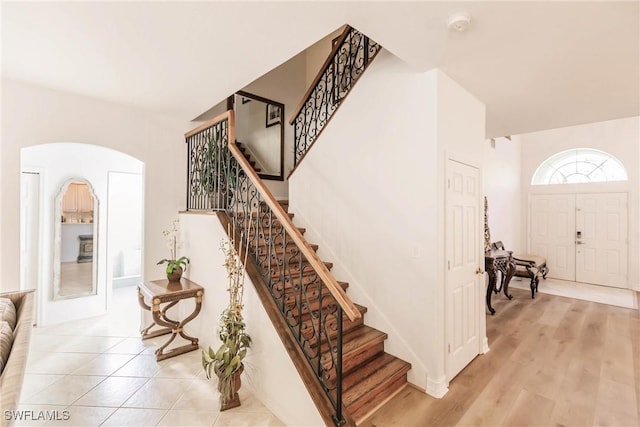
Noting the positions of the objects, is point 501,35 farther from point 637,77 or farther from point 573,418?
point 573,418

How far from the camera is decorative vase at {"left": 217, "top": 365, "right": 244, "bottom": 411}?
2.31 metres

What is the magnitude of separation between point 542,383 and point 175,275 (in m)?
3.95

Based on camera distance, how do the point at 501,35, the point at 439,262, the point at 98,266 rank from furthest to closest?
the point at 98,266 → the point at 439,262 → the point at 501,35

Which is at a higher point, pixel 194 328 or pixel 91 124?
pixel 91 124

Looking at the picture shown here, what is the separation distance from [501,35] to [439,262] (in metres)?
1.76

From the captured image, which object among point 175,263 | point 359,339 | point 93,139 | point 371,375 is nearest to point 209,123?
point 93,139

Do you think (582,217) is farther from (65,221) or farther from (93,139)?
(65,221)

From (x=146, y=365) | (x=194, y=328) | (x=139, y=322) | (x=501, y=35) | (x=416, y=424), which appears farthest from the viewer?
(x=139, y=322)

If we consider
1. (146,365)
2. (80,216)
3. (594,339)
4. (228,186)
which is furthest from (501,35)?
(80,216)

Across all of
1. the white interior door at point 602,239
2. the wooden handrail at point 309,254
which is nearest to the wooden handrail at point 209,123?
the wooden handrail at point 309,254

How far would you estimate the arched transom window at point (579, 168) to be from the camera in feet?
21.0

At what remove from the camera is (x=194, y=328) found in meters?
3.49

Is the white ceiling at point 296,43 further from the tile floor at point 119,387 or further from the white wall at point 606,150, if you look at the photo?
the white wall at point 606,150

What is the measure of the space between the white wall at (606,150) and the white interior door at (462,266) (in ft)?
18.4
